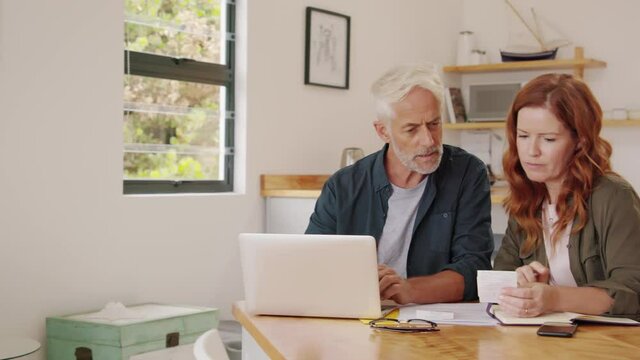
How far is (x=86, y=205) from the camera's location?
3086 millimetres

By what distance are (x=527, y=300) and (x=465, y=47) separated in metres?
3.46

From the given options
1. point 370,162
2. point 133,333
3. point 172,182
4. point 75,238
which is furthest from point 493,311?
point 172,182

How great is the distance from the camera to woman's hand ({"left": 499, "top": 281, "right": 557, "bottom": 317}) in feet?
5.50

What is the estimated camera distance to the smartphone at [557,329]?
1545mm

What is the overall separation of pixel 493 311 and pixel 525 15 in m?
3.51

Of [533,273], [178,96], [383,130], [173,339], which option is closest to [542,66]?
[178,96]

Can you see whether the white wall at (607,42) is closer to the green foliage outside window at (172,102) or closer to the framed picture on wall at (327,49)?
the framed picture on wall at (327,49)

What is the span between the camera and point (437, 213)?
2330 millimetres

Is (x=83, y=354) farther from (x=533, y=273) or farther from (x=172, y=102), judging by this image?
(x=533, y=273)

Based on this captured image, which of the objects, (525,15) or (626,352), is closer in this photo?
(626,352)

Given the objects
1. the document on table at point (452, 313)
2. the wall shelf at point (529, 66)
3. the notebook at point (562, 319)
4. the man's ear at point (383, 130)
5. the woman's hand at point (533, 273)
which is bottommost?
the document on table at point (452, 313)

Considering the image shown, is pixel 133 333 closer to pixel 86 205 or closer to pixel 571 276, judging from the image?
pixel 86 205

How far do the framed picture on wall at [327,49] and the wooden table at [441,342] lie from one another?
99.4 inches

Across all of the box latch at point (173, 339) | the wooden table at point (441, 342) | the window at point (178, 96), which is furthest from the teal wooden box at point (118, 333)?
the wooden table at point (441, 342)
